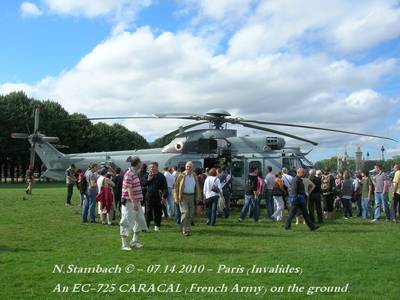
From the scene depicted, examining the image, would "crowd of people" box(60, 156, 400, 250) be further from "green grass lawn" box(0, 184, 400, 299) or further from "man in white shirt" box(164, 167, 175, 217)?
"green grass lawn" box(0, 184, 400, 299)

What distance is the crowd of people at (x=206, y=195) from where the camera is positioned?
31.7ft

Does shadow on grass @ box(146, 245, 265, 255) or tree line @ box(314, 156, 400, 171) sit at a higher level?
tree line @ box(314, 156, 400, 171)

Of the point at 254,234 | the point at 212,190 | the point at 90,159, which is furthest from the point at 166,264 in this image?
the point at 90,159

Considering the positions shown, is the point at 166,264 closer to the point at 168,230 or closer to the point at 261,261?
the point at 261,261

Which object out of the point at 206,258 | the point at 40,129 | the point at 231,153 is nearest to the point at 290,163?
the point at 231,153

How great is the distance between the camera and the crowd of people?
9.66 meters

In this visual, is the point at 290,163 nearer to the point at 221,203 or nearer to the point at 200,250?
the point at 221,203

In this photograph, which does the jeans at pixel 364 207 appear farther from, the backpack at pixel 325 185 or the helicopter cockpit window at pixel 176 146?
the helicopter cockpit window at pixel 176 146

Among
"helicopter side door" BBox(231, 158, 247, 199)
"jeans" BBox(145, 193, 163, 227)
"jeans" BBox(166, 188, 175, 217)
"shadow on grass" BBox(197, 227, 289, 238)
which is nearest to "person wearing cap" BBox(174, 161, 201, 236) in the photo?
"shadow on grass" BBox(197, 227, 289, 238)

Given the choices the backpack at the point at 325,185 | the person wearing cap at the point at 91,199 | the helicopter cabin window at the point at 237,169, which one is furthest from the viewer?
the helicopter cabin window at the point at 237,169

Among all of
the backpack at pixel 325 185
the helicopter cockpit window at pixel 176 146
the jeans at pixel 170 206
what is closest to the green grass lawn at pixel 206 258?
the jeans at pixel 170 206

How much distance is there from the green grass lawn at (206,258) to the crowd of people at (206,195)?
0.57m

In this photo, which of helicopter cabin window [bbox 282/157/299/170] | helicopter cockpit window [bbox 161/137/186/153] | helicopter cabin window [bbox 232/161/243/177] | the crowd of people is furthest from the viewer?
helicopter cockpit window [bbox 161/137/186/153]

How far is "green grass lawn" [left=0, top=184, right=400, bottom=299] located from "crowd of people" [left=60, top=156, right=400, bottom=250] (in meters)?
0.57
